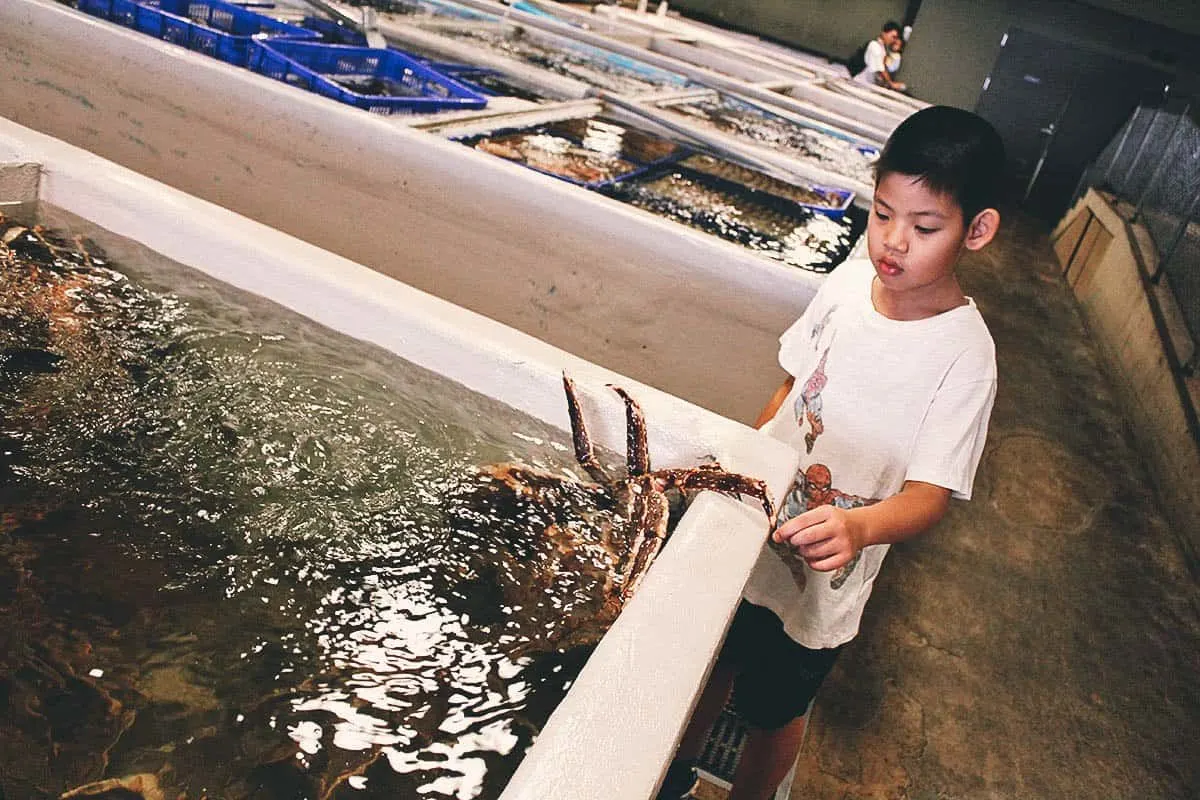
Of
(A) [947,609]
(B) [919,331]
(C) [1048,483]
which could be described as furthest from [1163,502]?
(B) [919,331]

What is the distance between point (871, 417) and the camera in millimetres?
1254

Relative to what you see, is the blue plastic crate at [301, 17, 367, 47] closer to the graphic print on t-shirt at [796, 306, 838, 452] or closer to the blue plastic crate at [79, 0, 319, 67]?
the blue plastic crate at [79, 0, 319, 67]

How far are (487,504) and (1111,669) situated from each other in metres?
2.43

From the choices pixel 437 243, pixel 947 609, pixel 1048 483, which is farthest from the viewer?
pixel 1048 483

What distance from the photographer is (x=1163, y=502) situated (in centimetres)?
377

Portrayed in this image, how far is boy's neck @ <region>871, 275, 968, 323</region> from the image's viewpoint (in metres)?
1.20

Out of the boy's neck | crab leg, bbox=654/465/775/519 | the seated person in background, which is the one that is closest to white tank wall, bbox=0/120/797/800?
crab leg, bbox=654/465/775/519

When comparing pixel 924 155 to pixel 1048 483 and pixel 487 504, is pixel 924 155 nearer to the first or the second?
pixel 487 504

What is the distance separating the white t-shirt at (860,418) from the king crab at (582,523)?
0.75 feet

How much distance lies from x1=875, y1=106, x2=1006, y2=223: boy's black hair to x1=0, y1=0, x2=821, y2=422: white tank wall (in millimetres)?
812

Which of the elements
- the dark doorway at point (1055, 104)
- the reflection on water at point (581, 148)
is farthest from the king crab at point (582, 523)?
the dark doorway at point (1055, 104)

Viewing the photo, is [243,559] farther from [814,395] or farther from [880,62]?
[880,62]

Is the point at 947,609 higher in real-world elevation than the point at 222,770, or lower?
lower

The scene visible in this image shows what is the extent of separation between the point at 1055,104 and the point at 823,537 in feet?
35.4
